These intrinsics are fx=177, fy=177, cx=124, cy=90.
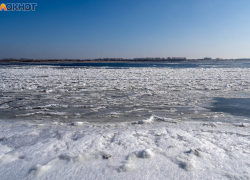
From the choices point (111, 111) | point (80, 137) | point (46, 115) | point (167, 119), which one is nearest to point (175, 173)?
point (80, 137)

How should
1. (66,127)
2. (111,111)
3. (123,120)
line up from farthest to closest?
(111,111)
(123,120)
(66,127)

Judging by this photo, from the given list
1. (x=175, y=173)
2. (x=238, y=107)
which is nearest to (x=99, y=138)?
(x=175, y=173)

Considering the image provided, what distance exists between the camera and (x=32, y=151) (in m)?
2.91

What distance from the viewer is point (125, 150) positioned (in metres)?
2.93

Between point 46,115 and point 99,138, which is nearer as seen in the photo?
point 99,138

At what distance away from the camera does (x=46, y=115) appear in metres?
4.84

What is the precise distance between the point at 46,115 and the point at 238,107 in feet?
19.2

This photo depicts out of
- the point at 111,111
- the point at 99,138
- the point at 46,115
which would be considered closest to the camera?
the point at 99,138

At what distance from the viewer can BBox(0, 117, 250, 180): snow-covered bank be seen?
2.36 m

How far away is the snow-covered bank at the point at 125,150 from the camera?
7.73 ft

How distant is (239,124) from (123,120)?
2725 mm

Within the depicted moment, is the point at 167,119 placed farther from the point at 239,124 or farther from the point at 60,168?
the point at 60,168

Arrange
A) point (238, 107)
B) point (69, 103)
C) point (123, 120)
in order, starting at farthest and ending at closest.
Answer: point (69, 103) < point (238, 107) < point (123, 120)

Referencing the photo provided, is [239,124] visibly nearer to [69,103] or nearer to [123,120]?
[123,120]
